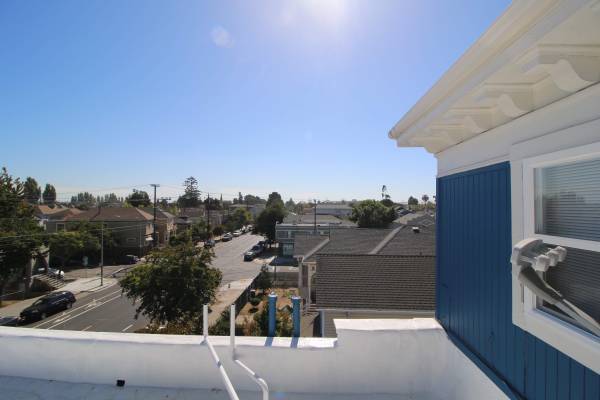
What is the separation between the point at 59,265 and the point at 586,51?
119 feet

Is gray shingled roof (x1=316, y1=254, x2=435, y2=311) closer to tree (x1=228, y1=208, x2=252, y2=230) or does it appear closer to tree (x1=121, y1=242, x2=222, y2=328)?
tree (x1=121, y1=242, x2=222, y2=328)

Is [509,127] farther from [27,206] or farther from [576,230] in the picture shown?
[27,206]

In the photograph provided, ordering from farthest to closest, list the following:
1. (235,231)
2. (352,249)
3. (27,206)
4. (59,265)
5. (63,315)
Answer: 1. (235,231)
2. (59,265)
3. (27,206)
4. (63,315)
5. (352,249)

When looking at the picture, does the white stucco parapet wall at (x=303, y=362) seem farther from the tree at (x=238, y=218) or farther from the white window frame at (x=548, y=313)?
the tree at (x=238, y=218)

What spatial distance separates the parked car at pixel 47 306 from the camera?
51.2 ft

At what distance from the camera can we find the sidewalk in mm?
17469

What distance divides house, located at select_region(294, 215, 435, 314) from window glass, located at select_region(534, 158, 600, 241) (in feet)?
35.7

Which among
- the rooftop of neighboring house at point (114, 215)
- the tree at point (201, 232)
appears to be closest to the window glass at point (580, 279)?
the rooftop of neighboring house at point (114, 215)

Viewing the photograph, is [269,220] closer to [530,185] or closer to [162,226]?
[162,226]

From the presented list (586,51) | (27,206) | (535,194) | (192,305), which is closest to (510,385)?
(535,194)

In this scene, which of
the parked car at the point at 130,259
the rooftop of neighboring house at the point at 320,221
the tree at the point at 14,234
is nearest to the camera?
the tree at the point at 14,234

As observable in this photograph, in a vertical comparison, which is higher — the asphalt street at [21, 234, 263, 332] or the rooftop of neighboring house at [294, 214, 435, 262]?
the rooftop of neighboring house at [294, 214, 435, 262]

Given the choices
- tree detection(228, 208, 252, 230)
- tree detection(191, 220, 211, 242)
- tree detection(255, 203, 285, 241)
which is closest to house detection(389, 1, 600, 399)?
tree detection(255, 203, 285, 241)

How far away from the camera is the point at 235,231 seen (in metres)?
56.2
